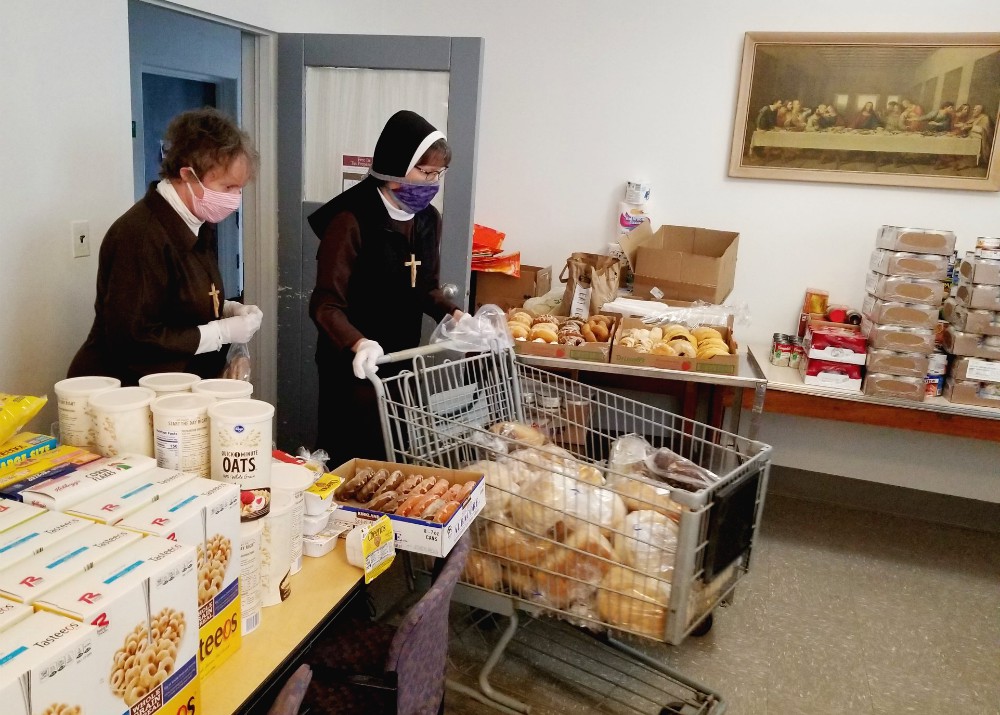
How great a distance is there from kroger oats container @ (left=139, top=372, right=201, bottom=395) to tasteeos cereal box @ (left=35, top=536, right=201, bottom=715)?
0.38m

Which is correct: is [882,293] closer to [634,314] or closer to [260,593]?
[634,314]

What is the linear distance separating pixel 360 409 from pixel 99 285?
85 cm

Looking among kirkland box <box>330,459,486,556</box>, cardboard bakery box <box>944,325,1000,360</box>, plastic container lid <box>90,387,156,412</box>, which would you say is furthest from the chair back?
cardboard bakery box <box>944,325,1000,360</box>

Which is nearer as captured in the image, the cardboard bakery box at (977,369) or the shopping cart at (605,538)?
the shopping cart at (605,538)

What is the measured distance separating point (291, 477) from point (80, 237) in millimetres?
1280

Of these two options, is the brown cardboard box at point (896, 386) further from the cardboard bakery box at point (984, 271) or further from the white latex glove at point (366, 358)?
the white latex glove at point (366, 358)

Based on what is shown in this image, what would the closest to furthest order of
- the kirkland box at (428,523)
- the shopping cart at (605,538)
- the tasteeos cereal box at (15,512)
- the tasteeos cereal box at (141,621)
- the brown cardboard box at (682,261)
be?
the tasteeos cereal box at (141,621) → the tasteeos cereal box at (15,512) → the kirkland box at (428,523) → the shopping cart at (605,538) → the brown cardboard box at (682,261)

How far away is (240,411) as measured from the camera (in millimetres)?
1168

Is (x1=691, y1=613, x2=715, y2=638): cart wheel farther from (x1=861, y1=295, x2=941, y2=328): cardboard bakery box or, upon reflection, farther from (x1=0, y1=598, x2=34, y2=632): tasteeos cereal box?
(x1=0, y1=598, x2=34, y2=632): tasteeos cereal box

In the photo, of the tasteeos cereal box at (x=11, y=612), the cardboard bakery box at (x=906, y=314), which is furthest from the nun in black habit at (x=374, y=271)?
the cardboard bakery box at (x=906, y=314)

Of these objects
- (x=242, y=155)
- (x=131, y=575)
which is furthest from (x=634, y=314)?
(x=131, y=575)

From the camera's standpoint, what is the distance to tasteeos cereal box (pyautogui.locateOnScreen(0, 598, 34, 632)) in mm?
783

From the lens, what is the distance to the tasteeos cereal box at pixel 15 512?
3.18 ft

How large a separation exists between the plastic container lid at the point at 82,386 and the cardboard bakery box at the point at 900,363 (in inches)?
98.4
